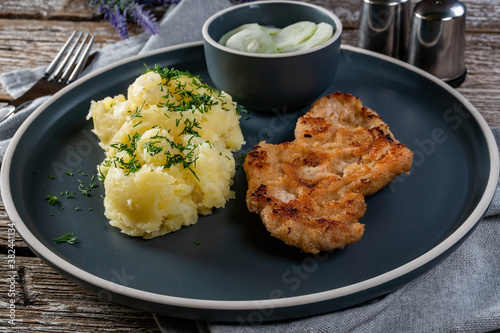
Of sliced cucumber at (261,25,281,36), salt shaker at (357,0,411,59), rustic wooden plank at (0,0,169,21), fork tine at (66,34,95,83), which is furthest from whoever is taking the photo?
rustic wooden plank at (0,0,169,21)

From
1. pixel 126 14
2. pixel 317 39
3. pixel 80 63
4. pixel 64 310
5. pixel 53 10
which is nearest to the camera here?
pixel 64 310

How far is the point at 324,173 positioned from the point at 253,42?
3.55ft

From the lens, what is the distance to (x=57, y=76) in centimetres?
418

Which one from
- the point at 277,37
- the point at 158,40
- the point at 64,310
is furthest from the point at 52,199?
the point at 158,40

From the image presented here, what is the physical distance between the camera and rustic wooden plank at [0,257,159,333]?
2.44 m

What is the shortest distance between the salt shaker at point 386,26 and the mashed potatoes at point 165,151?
1824 mm

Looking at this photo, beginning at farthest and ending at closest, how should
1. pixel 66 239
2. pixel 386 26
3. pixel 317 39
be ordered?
1. pixel 386 26
2. pixel 317 39
3. pixel 66 239

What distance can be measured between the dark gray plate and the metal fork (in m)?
0.43

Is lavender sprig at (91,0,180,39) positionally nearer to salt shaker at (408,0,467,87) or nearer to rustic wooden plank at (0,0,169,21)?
rustic wooden plank at (0,0,169,21)

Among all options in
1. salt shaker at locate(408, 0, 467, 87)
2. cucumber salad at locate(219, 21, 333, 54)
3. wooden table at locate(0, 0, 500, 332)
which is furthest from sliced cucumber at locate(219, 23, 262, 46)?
wooden table at locate(0, 0, 500, 332)

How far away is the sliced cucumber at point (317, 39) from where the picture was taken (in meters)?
3.49

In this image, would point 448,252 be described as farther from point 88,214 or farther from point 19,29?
point 19,29

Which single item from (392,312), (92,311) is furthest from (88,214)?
(392,312)

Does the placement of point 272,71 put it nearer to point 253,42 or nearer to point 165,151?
point 253,42
